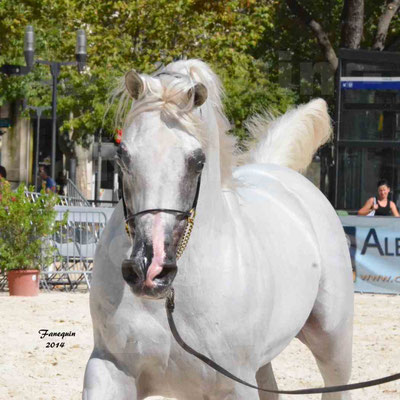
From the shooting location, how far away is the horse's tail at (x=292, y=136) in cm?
632

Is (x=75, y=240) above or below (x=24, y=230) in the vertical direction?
below

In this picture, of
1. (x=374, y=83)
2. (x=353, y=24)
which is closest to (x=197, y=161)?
(x=374, y=83)

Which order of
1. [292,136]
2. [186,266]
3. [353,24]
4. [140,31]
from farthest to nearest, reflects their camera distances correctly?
[140,31], [353,24], [292,136], [186,266]

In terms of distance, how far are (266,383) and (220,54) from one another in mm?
19226

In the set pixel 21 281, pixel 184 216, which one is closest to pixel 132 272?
pixel 184 216

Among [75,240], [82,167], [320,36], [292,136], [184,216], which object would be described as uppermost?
[320,36]

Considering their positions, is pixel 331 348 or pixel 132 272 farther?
pixel 331 348

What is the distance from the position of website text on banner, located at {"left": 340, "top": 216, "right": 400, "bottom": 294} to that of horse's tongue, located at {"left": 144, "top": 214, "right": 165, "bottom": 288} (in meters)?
10.8

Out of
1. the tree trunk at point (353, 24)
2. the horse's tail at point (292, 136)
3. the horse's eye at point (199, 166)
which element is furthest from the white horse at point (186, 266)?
the tree trunk at point (353, 24)

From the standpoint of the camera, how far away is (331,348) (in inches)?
212

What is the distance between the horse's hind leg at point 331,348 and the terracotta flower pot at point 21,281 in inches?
299

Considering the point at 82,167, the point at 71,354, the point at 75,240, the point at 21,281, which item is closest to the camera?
the point at 71,354

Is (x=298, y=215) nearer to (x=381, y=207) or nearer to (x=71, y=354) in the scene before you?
(x=71, y=354)

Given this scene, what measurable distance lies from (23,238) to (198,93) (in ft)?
29.8
